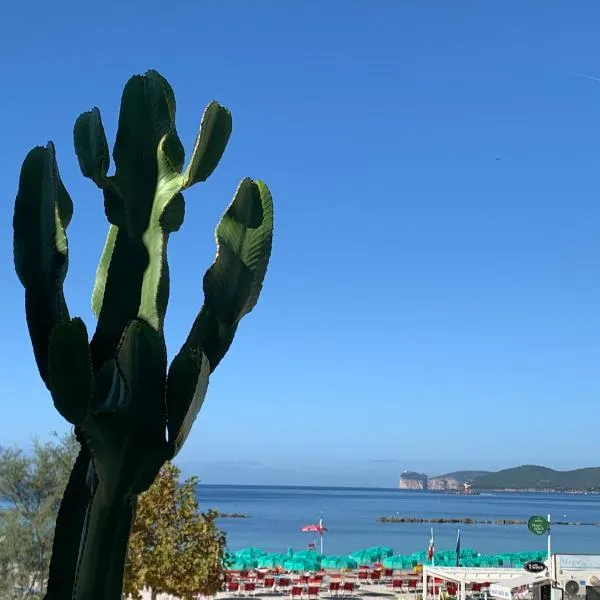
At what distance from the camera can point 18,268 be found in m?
6.14

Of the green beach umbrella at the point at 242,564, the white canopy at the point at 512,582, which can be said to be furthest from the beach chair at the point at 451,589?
the white canopy at the point at 512,582

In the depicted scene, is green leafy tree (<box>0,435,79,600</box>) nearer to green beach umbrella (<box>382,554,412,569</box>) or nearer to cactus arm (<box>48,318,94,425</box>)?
cactus arm (<box>48,318,94,425</box>)

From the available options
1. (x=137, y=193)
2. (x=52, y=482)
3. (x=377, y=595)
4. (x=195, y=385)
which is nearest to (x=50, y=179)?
(x=137, y=193)

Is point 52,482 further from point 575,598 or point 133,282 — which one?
point 133,282

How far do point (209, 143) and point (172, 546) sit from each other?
360 inches

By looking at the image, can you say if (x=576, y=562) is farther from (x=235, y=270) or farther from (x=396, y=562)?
(x=396, y=562)

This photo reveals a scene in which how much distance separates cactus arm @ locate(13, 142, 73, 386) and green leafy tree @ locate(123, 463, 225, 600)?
8719mm

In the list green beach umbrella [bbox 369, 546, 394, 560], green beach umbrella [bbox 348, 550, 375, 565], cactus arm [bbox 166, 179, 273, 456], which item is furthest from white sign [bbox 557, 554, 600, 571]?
green beach umbrella [bbox 369, 546, 394, 560]

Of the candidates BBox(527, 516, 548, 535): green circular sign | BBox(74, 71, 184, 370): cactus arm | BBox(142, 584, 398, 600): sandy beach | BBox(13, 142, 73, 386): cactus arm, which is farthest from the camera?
BBox(142, 584, 398, 600): sandy beach

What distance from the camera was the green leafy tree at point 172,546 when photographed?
14.1m

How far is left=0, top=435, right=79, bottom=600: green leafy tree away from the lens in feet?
56.5

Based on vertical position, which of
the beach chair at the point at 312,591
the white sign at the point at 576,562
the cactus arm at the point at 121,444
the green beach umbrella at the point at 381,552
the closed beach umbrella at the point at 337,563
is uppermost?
the cactus arm at the point at 121,444

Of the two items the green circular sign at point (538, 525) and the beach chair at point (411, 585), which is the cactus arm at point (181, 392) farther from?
the beach chair at point (411, 585)

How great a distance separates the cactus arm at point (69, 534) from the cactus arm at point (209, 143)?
1976 mm
